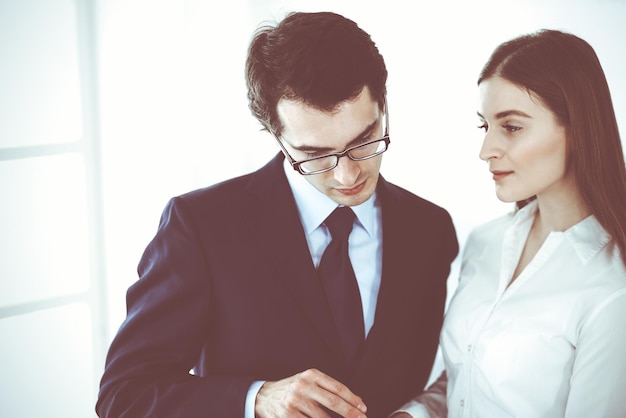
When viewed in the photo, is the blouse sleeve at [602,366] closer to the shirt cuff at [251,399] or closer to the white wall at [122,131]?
the shirt cuff at [251,399]

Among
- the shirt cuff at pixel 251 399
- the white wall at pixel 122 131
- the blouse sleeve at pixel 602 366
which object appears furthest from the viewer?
the white wall at pixel 122 131

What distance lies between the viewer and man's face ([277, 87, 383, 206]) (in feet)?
4.91

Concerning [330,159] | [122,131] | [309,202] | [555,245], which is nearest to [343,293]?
[309,202]

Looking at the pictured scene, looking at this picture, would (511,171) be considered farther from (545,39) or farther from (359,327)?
(359,327)

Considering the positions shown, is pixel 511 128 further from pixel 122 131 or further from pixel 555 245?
pixel 122 131

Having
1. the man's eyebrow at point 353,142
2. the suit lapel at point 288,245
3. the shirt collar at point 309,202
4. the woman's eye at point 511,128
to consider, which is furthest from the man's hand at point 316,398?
the woman's eye at point 511,128

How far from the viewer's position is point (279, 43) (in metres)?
1.58

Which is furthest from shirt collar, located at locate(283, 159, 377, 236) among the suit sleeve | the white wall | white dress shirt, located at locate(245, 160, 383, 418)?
the white wall

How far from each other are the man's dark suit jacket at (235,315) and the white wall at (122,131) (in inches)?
39.9

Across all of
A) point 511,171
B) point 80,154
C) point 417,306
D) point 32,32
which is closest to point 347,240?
point 417,306

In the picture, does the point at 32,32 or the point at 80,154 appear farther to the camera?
the point at 80,154

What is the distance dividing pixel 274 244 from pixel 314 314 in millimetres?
228

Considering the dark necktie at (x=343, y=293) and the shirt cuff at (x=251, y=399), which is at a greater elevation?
the dark necktie at (x=343, y=293)

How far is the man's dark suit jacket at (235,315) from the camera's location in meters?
1.51
